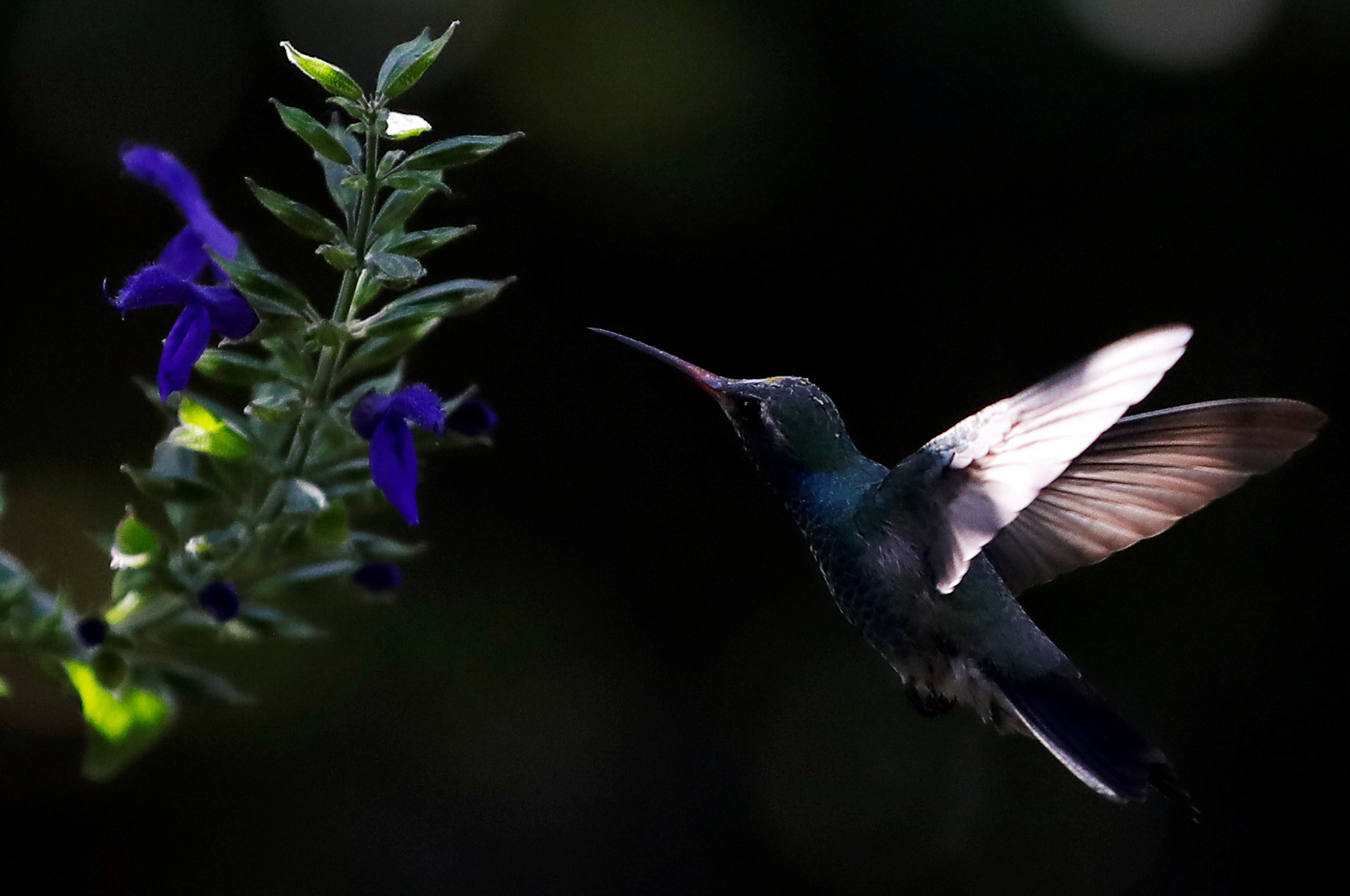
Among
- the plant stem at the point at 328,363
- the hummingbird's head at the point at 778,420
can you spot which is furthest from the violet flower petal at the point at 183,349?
the hummingbird's head at the point at 778,420

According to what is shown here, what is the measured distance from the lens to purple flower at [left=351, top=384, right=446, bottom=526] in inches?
51.8

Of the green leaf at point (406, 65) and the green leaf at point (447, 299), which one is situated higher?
the green leaf at point (406, 65)

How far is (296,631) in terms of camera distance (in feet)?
4.78

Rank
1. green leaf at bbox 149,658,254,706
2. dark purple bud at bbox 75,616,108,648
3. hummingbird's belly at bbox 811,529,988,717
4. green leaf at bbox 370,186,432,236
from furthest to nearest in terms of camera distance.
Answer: hummingbird's belly at bbox 811,529,988,717 < green leaf at bbox 149,658,254,706 < dark purple bud at bbox 75,616,108,648 < green leaf at bbox 370,186,432,236

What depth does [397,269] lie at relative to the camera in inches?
47.3

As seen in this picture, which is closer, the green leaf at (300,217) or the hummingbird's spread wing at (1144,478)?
the green leaf at (300,217)

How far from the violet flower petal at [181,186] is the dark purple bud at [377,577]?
0.40 metres

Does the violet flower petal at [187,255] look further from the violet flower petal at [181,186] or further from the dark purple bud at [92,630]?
the dark purple bud at [92,630]

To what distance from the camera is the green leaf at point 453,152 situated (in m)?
1.23

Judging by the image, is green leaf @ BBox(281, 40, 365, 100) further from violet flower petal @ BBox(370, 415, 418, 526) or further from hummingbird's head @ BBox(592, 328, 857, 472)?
hummingbird's head @ BBox(592, 328, 857, 472)

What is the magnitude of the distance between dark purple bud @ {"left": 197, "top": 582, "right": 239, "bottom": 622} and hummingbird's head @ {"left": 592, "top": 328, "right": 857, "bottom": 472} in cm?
52

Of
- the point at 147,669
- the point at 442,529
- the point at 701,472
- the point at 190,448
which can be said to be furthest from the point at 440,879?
the point at 190,448

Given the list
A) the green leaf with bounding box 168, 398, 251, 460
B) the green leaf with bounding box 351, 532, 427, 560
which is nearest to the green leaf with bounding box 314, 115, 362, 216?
the green leaf with bounding box 168, 398, 251, 460

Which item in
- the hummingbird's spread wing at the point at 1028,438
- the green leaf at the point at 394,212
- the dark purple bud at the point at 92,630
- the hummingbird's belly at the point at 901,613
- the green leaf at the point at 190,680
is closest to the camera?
the hummingbird's spread wing at the point at 1028,438
